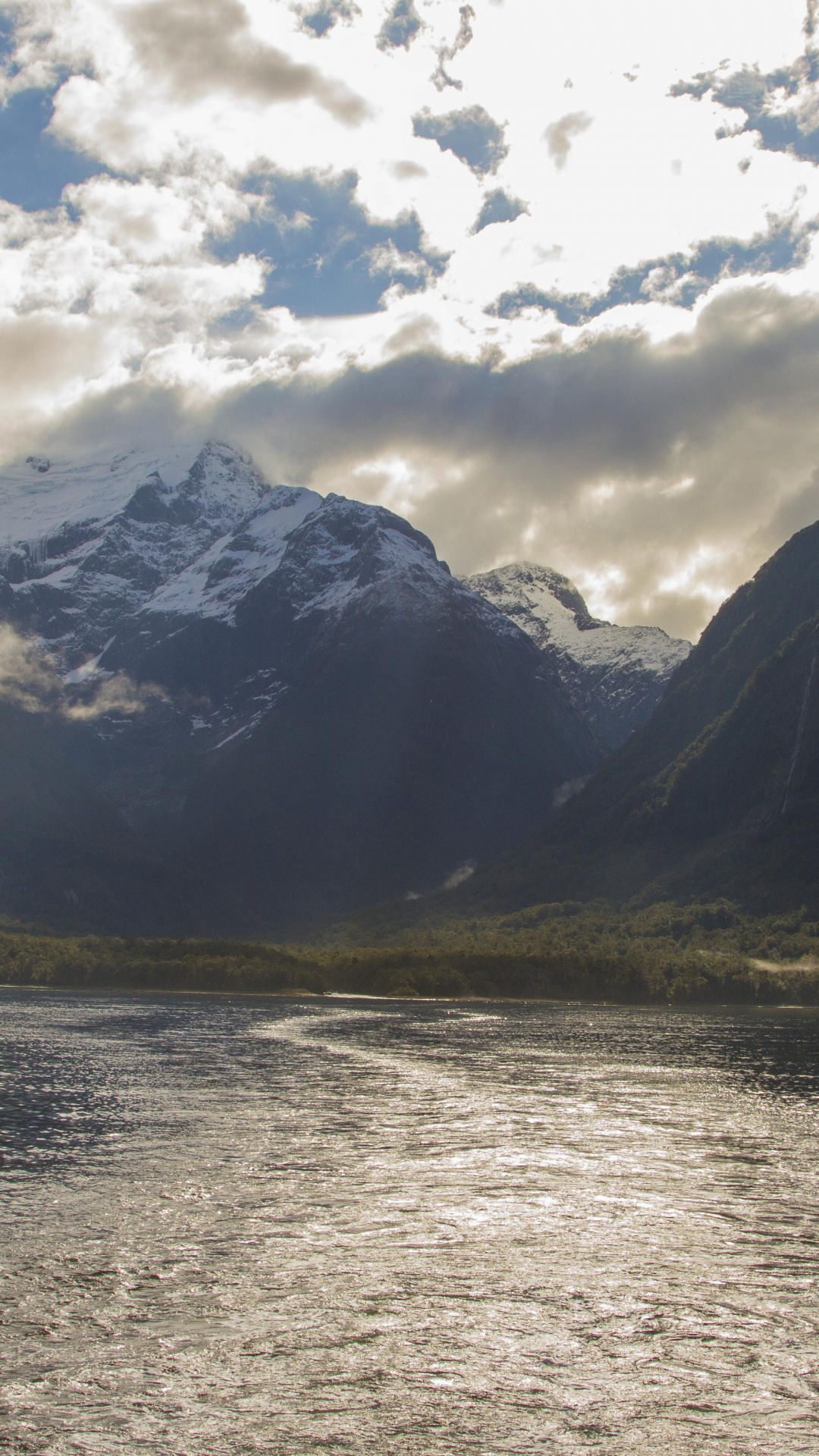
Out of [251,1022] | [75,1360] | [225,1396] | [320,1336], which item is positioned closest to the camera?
[225,1396]

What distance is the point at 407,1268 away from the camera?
57906 millimetres

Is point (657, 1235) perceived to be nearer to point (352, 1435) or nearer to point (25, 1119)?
point (352, 1435)

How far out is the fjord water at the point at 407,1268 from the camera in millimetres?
41344

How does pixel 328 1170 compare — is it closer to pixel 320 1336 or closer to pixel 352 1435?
pixel 320 1336

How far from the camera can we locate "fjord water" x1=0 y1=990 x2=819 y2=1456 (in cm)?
4134

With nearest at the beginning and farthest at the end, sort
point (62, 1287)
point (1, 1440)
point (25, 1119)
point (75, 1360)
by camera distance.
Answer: point (1, 1440) < point (75, 1360) < point (62, 1287) < point (25, 1119)

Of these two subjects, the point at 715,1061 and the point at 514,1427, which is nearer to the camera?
the point at 514,1427

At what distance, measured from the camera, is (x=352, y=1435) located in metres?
39.9

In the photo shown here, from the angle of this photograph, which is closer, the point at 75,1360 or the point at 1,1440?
the point at 1,1440

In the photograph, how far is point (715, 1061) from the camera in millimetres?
140375

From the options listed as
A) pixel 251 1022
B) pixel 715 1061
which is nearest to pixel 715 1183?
pixel 715 1061

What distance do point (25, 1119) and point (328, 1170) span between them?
31.1 meters

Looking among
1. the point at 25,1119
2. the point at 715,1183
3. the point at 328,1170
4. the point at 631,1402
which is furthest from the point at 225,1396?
the point at 25,1119

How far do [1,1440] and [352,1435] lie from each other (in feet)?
37.2
